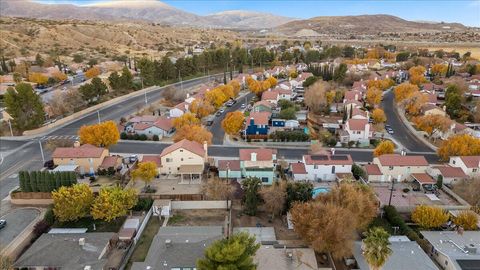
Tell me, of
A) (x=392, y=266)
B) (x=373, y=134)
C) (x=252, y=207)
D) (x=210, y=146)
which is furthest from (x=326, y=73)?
(x=392, y=266)

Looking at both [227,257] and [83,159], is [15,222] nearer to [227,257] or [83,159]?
[83,159]

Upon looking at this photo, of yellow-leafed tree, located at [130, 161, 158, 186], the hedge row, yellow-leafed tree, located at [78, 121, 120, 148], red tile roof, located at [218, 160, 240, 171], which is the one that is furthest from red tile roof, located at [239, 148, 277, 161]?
the hedge row

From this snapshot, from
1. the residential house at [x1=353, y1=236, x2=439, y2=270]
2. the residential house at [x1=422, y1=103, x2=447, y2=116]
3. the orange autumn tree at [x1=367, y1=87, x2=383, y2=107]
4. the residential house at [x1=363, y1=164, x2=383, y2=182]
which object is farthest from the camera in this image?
the orange autumn tree at [x1=367, y1=87, x2=383, y2=107]

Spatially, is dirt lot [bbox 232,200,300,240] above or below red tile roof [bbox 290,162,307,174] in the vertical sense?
below

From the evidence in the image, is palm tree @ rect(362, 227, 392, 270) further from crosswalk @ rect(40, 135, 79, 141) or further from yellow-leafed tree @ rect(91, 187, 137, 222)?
crosswalk @ rect(40, 135, 79, 141)

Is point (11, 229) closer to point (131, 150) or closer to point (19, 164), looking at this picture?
point (19, 164)

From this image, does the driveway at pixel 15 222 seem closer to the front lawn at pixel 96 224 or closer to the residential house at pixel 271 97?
the front lawn at pixel 96 224

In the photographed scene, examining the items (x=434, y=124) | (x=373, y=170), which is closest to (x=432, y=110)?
(x=434, y=124)
